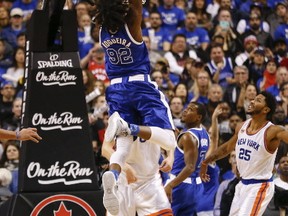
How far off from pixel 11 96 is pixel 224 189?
3.97m

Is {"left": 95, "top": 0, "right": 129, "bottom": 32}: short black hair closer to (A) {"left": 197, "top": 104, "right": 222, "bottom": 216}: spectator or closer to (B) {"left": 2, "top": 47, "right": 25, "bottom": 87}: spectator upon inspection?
(A) {"left": 197, "top": 104, "right": 222, "bottom": 216}: spectator

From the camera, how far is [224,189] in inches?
444

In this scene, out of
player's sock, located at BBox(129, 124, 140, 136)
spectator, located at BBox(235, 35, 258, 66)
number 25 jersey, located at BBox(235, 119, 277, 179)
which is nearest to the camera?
player's sock, located at BBox(129, 124, 140, 136)

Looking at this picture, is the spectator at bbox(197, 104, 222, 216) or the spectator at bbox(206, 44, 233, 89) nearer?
the spectator at bbox(197, 104, 222, 216)

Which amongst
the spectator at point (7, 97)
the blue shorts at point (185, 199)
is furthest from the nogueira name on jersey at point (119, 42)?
the spectator at point (7, 97)

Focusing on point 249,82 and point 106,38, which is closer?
point 106,38

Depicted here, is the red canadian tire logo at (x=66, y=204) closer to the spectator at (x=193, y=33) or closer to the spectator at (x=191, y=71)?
the spectator at (x=191, y=71)

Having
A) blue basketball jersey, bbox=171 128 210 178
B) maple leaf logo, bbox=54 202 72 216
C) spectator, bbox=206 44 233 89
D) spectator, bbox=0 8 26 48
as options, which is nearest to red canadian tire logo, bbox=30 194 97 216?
maple leaf logo, bbox=54 202 72 216

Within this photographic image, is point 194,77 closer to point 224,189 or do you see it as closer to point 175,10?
point 175,10

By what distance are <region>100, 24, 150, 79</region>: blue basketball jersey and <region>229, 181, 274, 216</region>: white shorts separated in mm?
1909

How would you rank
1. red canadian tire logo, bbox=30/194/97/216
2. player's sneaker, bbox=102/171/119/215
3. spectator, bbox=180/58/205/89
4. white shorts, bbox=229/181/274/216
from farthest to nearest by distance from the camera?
spectator, bbox=180/58/205/89 < white shorts, bbox=229/181/274/216 < red canadian tire logo, bbox=30/194/97/216 < player's sneaker, bbox=102/171/119/215

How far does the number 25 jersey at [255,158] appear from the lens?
955cm

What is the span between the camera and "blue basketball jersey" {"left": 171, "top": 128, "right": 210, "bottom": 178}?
10.4m

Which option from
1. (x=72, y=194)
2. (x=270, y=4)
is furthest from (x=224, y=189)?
(x=270, y=4)
